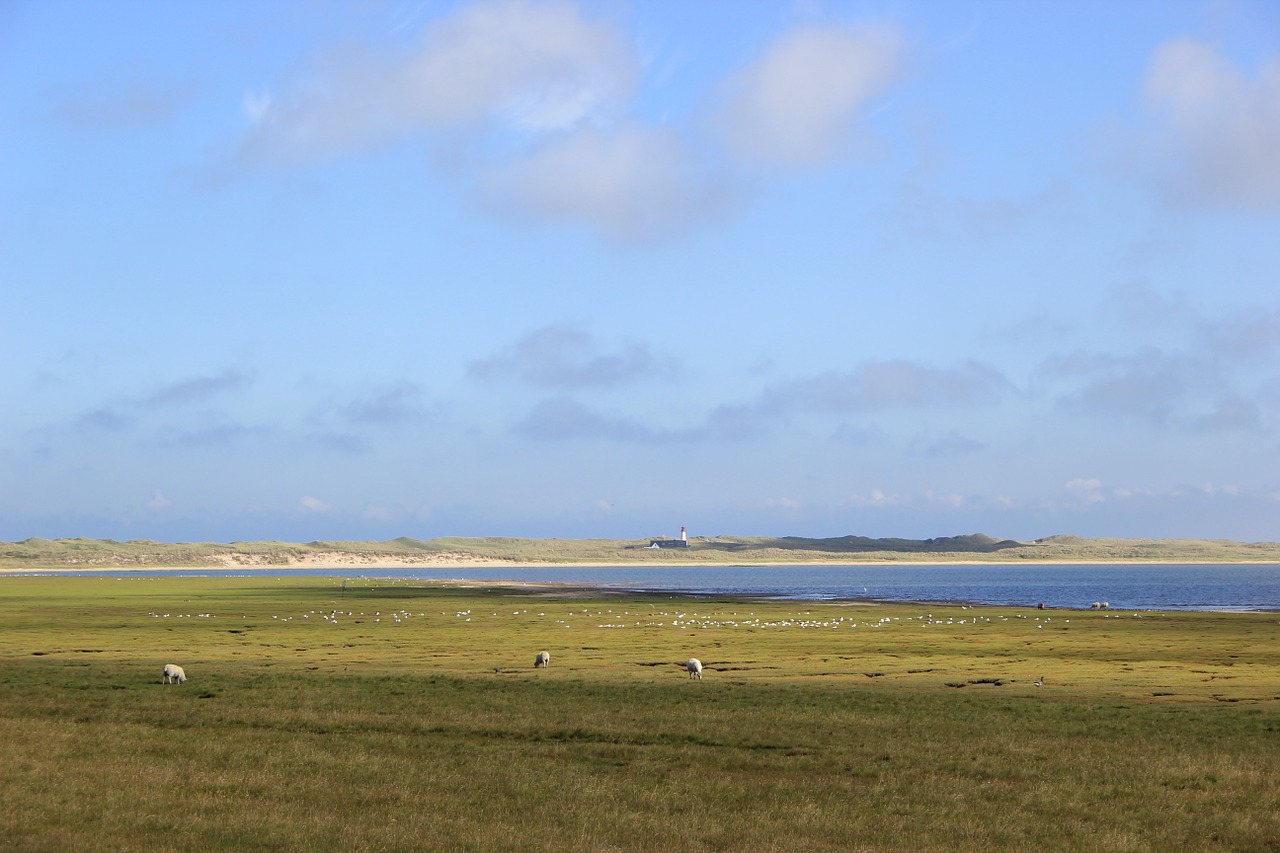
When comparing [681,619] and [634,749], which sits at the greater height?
[634,749]

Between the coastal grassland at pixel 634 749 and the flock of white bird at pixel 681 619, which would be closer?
the coastal grassland at pixel 634 749

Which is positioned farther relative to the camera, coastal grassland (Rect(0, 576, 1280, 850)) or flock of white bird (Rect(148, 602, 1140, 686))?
flock of white bird (Rect(148, 602, 1140, 686))

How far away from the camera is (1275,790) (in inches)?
795

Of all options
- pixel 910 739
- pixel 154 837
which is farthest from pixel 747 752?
pixel 154 837

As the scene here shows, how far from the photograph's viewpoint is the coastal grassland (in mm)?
17453

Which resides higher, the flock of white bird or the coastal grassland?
the coastal grassland

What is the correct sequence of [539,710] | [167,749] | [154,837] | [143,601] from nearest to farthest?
1. [154,837]
2. [167,749]
3. [539,710]
4. [143,601]

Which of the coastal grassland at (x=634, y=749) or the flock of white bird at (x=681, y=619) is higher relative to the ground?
Answer: the coastal grassland at (x=634, y=749)

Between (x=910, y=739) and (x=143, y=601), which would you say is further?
(x=143, y=601)

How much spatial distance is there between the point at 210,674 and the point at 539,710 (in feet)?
50.7

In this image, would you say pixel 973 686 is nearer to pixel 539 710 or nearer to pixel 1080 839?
pixel 539 710

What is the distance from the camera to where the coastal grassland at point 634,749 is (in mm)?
17453

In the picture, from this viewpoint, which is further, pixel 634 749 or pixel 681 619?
pixel 681 619

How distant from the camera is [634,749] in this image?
24266 millimetres
